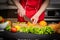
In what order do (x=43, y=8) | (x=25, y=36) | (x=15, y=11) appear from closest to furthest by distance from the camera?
(x=25, y=36), (x=43, y=8), (x=15, y=11)

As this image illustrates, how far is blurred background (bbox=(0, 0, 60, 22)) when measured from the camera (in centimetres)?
326

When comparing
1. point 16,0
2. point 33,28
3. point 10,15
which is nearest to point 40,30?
point 33,28

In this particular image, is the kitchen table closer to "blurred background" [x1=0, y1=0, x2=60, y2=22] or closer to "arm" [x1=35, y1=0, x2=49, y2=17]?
"arm" [x1=35, y1=0, x2=49, y2=17]

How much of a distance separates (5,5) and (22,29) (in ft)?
6.00

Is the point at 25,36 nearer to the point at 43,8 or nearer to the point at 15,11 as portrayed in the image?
the point at 43,8

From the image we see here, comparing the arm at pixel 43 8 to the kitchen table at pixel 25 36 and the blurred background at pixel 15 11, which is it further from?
the blurred background at pixel 15 11

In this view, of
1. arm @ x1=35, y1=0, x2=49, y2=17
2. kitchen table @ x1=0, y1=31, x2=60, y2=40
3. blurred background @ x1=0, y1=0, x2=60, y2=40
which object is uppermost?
arm @ x1=35, y1=0, x2=49, y2=17

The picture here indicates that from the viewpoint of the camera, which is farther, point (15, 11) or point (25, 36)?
point (15, 11)

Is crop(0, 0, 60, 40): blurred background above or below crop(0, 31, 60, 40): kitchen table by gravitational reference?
below

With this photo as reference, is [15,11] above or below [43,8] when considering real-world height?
below

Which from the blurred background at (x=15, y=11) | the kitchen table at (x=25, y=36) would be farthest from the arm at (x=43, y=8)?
the blurred background at (x=15, y=11)

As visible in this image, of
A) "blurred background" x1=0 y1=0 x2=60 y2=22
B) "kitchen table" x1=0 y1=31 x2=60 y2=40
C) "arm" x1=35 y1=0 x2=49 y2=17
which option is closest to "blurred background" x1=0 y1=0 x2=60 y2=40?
"blurred background" x1=0 y1=0 x2=60 y2=22

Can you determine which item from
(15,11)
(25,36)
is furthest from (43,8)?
(15,11)

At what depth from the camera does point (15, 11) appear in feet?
10.8
